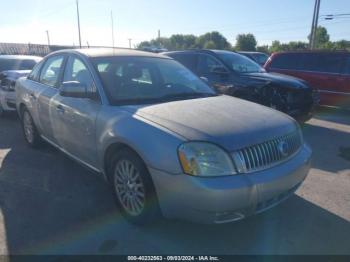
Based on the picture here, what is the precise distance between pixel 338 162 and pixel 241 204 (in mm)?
3216

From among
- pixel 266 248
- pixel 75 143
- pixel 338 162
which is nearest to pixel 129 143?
pixel 75 143

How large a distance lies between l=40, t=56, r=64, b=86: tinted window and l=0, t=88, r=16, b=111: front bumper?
2.83m

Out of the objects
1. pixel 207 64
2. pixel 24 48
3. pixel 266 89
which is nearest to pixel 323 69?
pixel 266 89

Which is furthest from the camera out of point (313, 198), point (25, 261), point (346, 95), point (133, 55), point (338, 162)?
point (346, 95)

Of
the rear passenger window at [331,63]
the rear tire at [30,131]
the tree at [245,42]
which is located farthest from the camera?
the tree at [245,42]

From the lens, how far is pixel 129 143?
2854 millimetres

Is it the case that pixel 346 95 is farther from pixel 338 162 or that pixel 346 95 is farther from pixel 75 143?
pixel 75 143

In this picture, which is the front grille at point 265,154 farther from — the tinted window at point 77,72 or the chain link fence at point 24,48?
the chain link fence at point 24,48

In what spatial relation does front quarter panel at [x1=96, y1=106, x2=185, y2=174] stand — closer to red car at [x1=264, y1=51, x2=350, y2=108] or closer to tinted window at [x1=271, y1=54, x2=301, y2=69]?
red car at [x1=264, y1=51, x2=350, y2=108]

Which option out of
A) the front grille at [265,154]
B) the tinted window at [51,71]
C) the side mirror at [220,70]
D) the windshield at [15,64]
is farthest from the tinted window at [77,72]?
the windshield at [15,64]

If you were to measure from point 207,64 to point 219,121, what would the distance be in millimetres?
5130

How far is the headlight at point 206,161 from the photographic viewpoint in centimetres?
251

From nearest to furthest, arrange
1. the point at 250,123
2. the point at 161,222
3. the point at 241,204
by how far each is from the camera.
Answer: the point at 241,204 < the point at 250,123 < the point at 161,222

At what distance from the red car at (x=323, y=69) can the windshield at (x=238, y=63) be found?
2.59 metres
